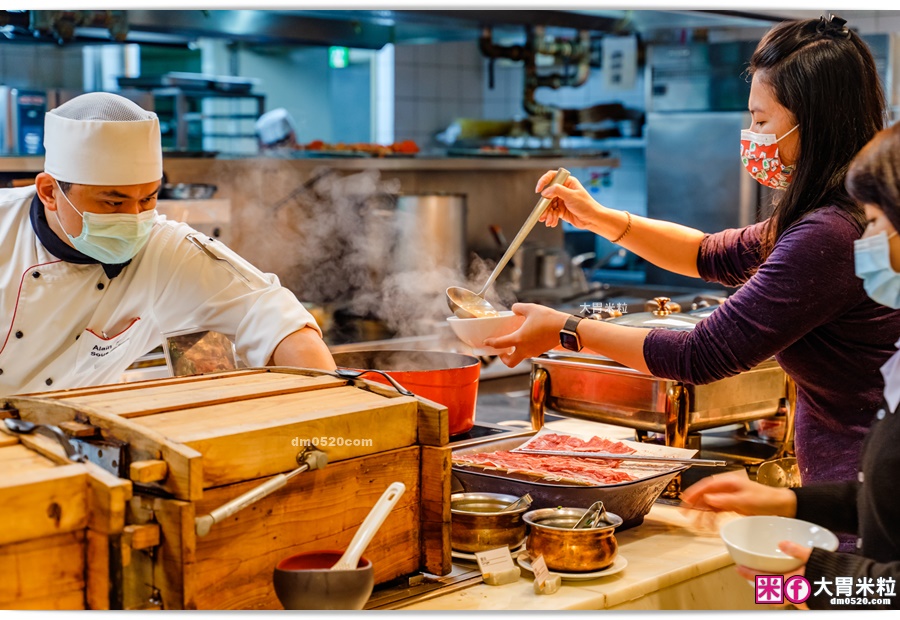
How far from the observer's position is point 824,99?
1.78 m

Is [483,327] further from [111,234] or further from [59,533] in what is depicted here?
[59,533]

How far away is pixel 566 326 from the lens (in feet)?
6.35

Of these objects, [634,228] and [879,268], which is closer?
[879,268]

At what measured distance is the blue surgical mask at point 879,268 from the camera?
1307mm

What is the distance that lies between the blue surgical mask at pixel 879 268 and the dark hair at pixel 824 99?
1.50 ft

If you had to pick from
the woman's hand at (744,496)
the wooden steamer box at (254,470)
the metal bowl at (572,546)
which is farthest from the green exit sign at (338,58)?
the woman's hand at (744,496)

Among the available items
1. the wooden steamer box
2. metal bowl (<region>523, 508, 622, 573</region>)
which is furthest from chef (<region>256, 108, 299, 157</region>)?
metal bowl (<region>523, 508, 622, 573</region>)

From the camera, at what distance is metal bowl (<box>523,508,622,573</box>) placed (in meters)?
1.65

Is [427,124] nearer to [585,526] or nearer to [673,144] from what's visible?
[673,144]

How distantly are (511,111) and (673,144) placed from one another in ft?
6.10

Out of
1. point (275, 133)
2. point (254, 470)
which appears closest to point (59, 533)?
point (254, 470)
